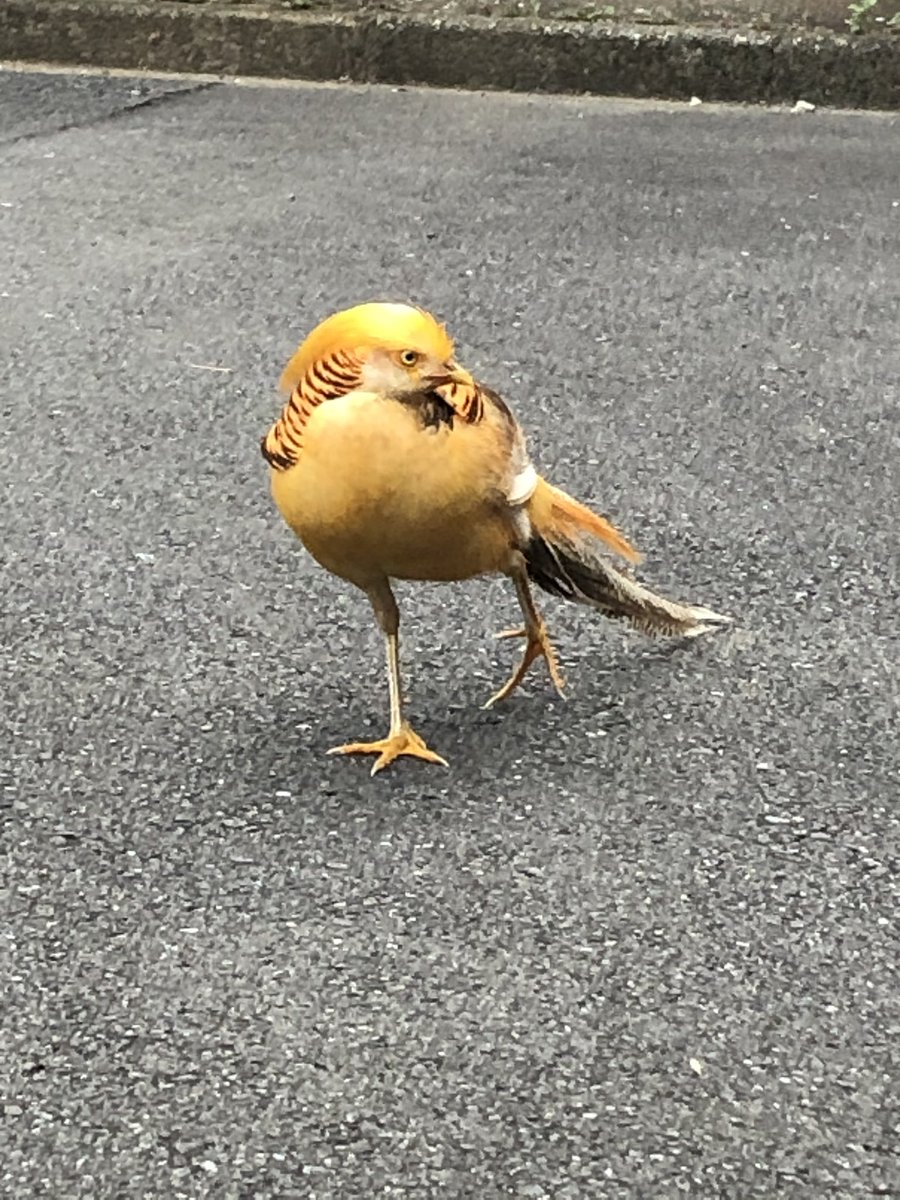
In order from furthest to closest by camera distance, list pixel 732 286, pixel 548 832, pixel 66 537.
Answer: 1. pixel 732 286
2. pixel 66 537
3. pixel 548 832

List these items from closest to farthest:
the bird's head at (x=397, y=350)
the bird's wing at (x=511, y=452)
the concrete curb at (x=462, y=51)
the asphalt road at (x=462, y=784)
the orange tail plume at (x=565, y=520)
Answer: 1. the asphalt road at (x=462, y=784)
2. the bird's head at (x=397, y=350)
3. the bird's wing at (x=511, y=452)
4. the orange tail plume at (x=565, y=520)
5. the concrete curb at (x=462, y=51)

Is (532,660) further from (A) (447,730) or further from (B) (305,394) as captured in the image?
(B) (305,394)

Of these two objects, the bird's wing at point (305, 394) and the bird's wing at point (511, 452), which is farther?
the bird's wing at point (511, 452)

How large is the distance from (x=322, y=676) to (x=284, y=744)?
0.15 meters

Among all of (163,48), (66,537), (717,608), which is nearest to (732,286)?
(717,608)

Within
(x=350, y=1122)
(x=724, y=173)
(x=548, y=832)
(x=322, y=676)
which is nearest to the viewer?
(x=350, y=1122)

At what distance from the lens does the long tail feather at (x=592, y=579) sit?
1622mm

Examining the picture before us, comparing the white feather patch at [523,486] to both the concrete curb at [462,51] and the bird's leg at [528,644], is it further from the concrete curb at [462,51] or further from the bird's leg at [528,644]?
the concrete curb at [462,51]

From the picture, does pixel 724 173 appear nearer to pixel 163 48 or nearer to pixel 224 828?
pixel 163 48

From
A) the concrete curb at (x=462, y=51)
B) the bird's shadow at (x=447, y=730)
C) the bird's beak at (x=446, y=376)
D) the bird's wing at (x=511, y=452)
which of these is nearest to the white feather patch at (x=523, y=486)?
the bird's wing at (x=511, y=452)

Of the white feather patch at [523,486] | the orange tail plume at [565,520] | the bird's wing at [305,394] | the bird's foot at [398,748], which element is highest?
the bird's wing at [305,394]

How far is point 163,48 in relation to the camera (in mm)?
4742

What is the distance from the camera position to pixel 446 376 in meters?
1.38

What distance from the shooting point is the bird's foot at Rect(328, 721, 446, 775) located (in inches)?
62.2
